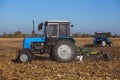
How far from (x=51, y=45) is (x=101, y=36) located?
20.7m

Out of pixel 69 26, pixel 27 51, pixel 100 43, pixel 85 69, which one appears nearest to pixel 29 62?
pixel 27 51

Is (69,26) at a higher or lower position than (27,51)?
higher

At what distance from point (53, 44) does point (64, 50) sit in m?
0.64

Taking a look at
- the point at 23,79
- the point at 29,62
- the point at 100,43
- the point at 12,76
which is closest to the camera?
the point at 23,79

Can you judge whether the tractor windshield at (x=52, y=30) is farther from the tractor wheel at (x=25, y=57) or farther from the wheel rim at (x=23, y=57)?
the wheel rim at (x=23, y=57)

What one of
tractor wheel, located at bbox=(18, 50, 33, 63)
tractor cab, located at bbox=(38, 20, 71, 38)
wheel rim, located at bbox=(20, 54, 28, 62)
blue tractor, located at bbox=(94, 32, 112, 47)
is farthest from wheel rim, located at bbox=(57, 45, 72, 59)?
blue tractor, located at bbox=(94, 32, 112, 47)

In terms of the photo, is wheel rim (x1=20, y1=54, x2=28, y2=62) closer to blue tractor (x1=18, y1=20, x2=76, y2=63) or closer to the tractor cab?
blue tractor (x1=18, y1=20, x2=76, y2=63)

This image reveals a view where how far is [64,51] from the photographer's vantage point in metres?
14.7

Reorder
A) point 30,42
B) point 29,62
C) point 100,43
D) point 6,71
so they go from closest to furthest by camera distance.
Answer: point 6,71 → point 29,62 → point 30,42 → point 100,43

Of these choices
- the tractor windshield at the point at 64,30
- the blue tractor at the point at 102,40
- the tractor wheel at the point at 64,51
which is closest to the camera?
the tractor wheel at the point at 64,51

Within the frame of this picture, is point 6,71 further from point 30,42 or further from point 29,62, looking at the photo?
point 30,42

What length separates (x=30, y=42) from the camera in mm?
15453

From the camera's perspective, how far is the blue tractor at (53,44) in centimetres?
1457

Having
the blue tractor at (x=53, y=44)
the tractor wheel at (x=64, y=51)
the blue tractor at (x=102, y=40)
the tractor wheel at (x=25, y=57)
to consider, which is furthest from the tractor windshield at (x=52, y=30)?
the blue tractor at (x=102, y=40)
